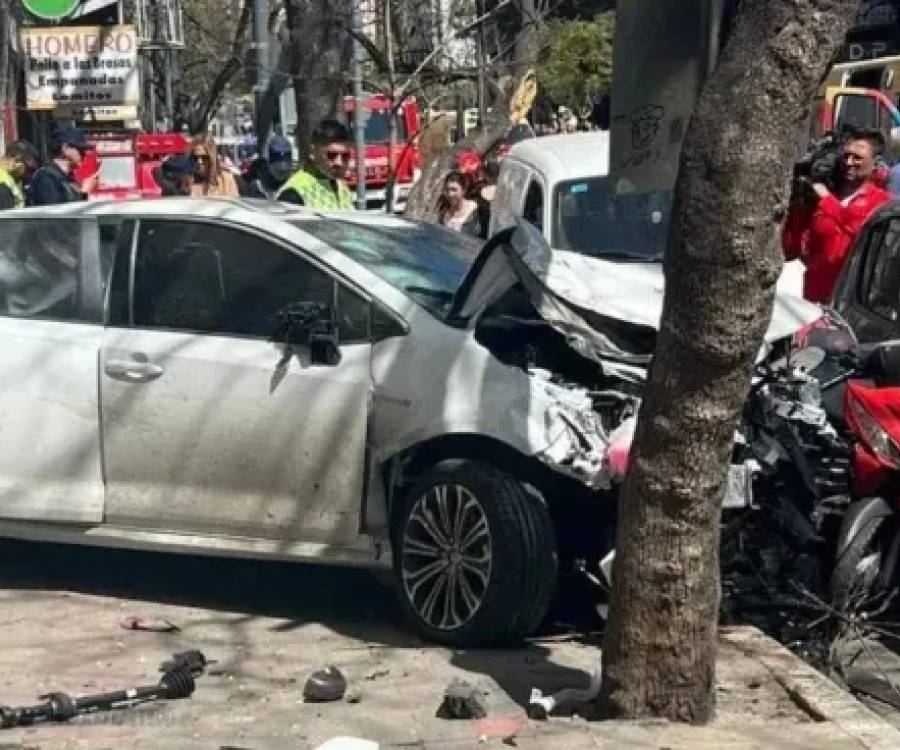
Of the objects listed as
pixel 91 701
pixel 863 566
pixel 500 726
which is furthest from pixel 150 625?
pixel 863 566

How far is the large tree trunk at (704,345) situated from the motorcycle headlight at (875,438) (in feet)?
5.36

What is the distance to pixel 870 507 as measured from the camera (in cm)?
686

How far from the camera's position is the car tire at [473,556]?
6535 millimetres

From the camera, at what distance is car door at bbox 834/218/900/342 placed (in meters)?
8.22

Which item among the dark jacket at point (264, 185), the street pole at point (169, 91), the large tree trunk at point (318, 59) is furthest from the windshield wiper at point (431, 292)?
the street pole at point (169, 91)

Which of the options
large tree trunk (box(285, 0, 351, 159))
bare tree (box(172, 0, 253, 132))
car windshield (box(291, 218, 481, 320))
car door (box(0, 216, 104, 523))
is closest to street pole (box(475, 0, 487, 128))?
large tree trunk (box(285, 0, 351, 159))

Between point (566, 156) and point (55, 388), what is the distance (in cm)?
407

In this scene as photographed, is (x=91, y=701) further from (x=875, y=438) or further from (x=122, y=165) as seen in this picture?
(x=122, y=165)

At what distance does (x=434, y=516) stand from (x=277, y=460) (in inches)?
28.2

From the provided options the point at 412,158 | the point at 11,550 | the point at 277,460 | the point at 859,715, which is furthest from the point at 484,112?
the point at 412,158

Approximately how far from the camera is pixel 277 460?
23.2 feet

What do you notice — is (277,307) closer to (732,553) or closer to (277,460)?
(277,460)

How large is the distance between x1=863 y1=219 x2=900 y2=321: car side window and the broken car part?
3671mm

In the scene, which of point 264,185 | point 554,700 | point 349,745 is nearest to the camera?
point 349,745
